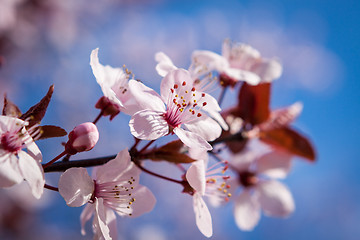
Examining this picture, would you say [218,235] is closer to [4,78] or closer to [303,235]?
[303,235]

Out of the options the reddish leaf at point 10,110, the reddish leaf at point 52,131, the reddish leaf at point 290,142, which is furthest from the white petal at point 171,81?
the reddish leaf at point 290,142

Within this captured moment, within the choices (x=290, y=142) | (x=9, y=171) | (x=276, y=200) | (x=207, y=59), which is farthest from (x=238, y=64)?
(x=9, y=171)

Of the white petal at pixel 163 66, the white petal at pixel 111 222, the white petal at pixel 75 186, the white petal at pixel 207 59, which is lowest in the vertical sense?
the white petal at pixel 111 222

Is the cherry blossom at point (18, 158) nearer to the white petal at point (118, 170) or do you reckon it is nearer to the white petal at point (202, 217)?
the white petal at point (118, 170)

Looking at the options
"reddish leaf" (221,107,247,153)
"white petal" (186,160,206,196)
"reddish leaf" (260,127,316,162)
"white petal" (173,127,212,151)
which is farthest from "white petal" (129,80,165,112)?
"reddish leaf" (260,127,316,162)

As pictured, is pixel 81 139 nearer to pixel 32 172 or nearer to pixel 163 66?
pixel 32 172

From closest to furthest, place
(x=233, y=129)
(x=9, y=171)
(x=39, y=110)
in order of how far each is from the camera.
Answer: (x=9, y=171), (x=39, y=110), (x=233, y=129)
